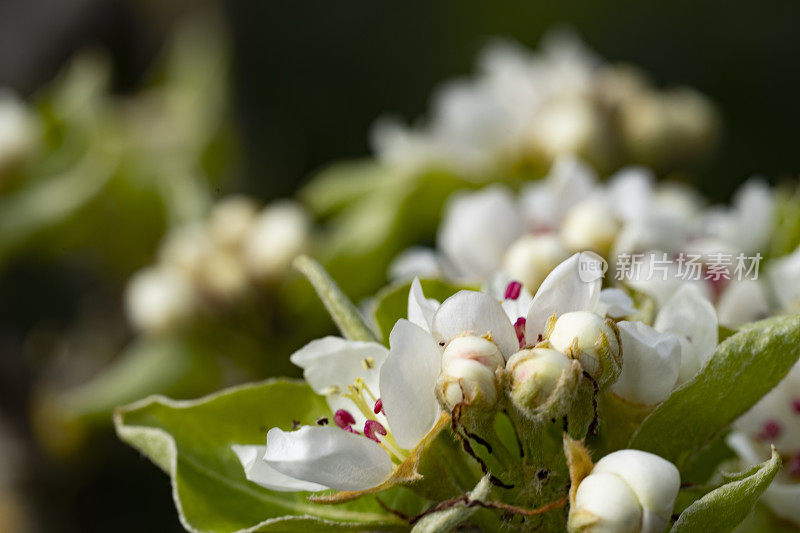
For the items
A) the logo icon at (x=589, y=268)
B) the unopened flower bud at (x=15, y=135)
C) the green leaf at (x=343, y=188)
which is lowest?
the logo icon at (x=589, y=268)

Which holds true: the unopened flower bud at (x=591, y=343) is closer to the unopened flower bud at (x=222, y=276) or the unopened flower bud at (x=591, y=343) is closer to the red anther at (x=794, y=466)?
the red anther at (x=794, y=466)

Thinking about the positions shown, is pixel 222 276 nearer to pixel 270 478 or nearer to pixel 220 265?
pixel 220 265

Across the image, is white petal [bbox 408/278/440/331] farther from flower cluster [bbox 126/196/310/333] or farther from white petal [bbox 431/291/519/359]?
flower cluster [bbox 126/196/310/333]

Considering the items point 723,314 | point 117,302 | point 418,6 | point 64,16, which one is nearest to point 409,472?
point 723,314

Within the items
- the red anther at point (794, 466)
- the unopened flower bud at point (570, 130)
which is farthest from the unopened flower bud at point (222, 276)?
the red anther at point (794, 466)

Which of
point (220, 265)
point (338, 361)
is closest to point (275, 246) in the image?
point (220, 265)

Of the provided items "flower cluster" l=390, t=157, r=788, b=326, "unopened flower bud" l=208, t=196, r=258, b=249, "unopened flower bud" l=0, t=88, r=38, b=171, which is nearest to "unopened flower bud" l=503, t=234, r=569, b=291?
"flower cluster" l=390, t=157, r=788, b=326
